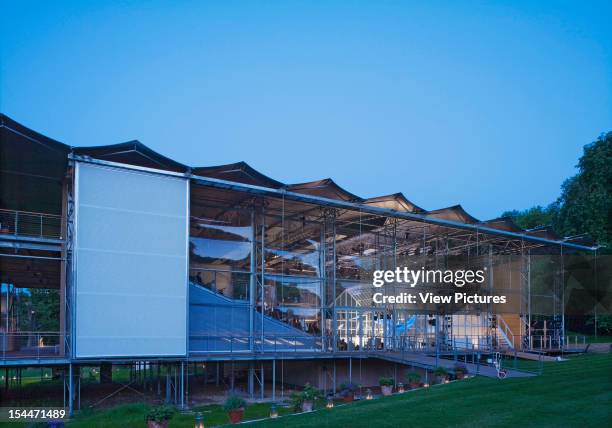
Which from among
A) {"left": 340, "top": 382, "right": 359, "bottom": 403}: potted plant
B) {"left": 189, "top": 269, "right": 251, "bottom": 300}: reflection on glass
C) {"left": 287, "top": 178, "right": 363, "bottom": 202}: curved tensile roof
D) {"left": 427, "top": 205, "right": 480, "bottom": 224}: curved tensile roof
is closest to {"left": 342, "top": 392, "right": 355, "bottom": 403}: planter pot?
{"left": 340, "top": 382, "right": 359, "bottom": 403}: potted plant

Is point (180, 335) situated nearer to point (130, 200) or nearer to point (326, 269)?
point (130, 200)

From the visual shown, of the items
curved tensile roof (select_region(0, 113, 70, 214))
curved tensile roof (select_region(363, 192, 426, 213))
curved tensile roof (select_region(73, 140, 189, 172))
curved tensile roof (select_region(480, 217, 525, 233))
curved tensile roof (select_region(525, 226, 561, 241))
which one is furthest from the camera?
curved tensile roof (select_region(525, 226, 561, 241))

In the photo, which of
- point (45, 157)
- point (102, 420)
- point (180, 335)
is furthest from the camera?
point (180, 335)

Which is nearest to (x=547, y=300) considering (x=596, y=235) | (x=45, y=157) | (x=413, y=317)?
(x=596, y=235)

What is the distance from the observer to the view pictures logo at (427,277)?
90.0 ft

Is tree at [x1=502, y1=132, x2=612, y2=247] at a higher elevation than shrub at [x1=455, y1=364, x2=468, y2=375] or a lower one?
higher

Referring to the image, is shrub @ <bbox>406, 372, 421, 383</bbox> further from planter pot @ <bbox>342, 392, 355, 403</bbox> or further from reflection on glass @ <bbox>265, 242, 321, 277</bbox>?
reflection on glass @ <bbox>265, 242, 321, 277</bbox>

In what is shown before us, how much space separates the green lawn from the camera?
12.6 metres

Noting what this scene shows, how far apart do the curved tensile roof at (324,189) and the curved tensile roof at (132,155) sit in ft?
15.5

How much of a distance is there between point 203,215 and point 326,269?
613 centimetres

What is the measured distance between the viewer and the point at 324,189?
901 inches

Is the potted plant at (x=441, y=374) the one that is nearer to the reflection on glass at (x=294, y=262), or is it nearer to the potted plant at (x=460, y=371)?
the potted plant at (x=460, y=371)

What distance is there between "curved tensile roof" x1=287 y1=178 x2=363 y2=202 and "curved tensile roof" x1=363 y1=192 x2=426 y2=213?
0.77 meters

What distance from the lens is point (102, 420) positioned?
15.0m
